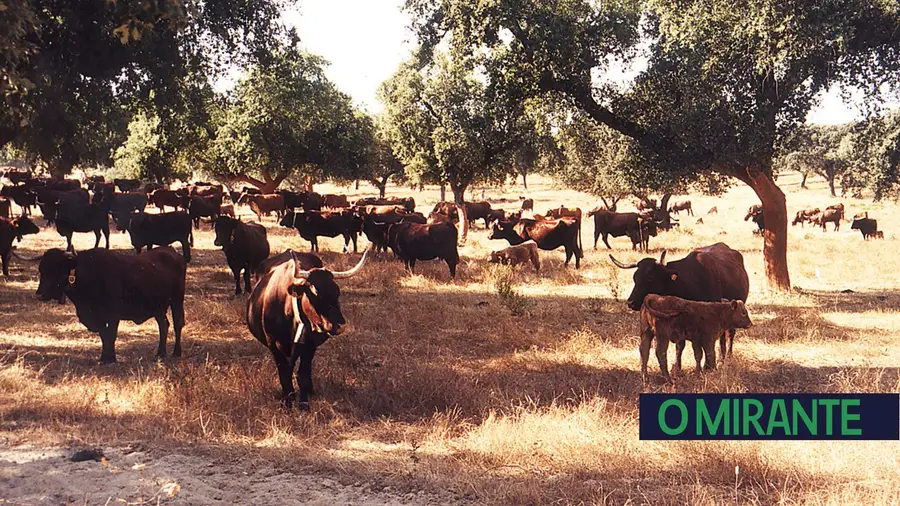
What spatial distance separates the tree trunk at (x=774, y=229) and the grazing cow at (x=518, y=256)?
6330mm

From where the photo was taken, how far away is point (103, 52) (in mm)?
13203

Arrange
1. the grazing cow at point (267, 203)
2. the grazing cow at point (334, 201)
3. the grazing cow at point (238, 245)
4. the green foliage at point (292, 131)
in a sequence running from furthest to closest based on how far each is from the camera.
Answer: the grazing cow at point (334, 201) < the grazing cow at point (267, 203) < the green foliage at point (292, 131) < the grazing cow at point (238, 245)

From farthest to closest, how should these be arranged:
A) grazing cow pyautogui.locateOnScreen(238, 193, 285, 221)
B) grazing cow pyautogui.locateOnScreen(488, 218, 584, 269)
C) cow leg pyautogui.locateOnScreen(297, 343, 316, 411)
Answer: grazing cow pyautogui.locateOnScreen(238, 193, 285, 221) → grazing cow pyautogui.locateOnScreen(488, 218, 584, 269) → cow leg pyautogui.locateOnScreen(297, 343, 316, 411)

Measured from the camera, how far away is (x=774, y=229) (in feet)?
52.6

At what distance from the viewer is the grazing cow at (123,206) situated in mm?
25406

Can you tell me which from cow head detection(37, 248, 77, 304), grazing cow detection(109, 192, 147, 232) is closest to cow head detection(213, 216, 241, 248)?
cow head detection(37, 248, 77, 304)

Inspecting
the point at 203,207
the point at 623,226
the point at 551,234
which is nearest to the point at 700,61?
the point at 551,234

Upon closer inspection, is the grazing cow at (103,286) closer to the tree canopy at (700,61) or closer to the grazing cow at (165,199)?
the tree canopy at (700,61)

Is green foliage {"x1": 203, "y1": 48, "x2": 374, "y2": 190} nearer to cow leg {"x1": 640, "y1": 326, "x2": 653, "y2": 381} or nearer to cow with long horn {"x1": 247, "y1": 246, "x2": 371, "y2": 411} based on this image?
cow with long horn {"x1": 247, "y1": 246, "x2": 371, "y2": 411}

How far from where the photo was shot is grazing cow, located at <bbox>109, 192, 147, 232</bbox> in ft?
83.4

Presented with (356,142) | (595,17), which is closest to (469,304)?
(595,17)

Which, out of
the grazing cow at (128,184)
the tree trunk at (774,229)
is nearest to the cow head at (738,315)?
the tree trunk at (774,229)

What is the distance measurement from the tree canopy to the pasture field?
3838 millimetres

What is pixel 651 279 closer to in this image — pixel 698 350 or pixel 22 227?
pixel 698 350
